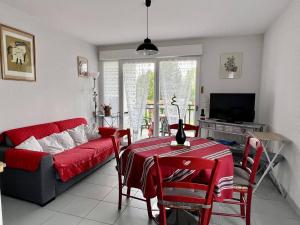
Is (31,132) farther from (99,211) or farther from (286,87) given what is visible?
(286,87)

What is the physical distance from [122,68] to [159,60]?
3.05ft

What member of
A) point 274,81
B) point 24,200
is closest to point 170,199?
point 24,200

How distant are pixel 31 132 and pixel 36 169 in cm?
83

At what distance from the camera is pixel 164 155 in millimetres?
1868

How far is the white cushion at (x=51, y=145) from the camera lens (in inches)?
111

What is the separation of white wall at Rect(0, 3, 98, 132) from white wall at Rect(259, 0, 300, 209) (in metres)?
3.63

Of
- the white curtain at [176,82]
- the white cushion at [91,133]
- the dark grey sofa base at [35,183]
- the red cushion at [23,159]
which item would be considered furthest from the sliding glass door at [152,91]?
the red cushion at [23,159]

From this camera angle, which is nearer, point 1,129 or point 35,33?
point 1,129

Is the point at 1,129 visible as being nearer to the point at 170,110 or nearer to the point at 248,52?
the point at 170,110

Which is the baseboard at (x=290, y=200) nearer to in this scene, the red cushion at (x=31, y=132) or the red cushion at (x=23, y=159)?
the red cushion at (x=23, y=159)

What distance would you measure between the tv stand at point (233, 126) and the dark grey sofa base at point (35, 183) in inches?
105

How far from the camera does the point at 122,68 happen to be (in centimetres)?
468

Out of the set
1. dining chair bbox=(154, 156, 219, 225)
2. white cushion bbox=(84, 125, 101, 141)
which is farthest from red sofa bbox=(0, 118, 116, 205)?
dining chair bbox=(154, 156, 219, 225)

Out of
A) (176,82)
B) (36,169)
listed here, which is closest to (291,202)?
(176,82)
